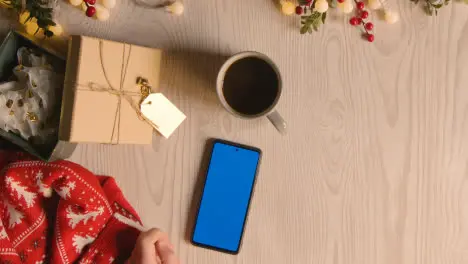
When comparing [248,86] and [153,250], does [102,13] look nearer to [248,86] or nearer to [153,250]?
[248,86]

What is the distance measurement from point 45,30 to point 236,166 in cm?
31

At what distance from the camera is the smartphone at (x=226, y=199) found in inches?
26.2

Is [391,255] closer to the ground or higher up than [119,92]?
closer to the ground

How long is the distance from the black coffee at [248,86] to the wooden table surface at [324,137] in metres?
0.06

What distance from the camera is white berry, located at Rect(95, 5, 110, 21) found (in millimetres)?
651

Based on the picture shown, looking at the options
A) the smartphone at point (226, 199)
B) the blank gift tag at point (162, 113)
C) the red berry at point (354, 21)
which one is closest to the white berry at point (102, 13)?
the blank gift tag at point (162, 113)

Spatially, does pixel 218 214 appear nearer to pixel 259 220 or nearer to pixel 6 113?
pixel 259 220

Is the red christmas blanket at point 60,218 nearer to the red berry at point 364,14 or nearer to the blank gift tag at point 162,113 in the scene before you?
the blank gift tag at point 162,113

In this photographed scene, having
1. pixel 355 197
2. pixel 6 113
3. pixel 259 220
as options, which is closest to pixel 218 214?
pixel 259 220

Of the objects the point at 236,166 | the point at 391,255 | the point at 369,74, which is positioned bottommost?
the point at 391,255

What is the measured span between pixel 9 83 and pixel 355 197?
0.49 metres

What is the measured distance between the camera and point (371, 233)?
68 centimetres

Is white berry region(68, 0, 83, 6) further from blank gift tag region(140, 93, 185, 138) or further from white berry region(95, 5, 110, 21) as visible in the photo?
blank gift tag region(140, 93, 185, 138)

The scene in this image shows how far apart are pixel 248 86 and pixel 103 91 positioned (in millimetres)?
183
